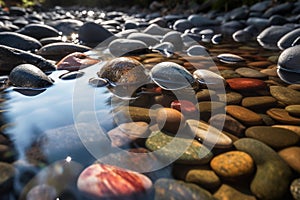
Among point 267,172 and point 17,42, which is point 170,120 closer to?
point 267,172

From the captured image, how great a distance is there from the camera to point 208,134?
137cm

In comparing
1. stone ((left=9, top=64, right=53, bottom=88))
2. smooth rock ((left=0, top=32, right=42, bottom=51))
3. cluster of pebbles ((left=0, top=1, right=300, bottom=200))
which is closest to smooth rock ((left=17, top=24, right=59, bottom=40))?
smooth rock ((left=0, top=32, right=42, bottom=51))

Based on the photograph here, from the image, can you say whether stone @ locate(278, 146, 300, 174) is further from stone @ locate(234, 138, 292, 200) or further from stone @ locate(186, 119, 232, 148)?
stone @ locate(186, 119, 232, 148)

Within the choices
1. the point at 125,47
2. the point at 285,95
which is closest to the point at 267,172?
the point at 285,95

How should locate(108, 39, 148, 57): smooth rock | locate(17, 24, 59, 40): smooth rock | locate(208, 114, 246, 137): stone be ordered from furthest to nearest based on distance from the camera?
1. locate(17, 24, 59, 40): smooth rock
2. locate(108, 39, 148, 57): smooth rock
3. locate(208, 114, 246, 137): stone

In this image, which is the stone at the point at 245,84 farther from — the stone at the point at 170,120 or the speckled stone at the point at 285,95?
the stone at the point at 170,120

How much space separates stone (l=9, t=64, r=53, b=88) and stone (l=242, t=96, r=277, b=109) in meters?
1.52

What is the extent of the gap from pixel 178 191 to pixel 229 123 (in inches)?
25.0

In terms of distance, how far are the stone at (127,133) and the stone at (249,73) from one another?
1.36 metres

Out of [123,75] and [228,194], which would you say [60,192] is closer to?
[228,194]

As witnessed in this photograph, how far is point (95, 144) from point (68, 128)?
9.4 inches

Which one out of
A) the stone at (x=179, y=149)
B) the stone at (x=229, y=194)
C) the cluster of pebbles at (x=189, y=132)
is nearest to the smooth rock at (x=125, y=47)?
the cluster of pebbles at (x=189, y=132)

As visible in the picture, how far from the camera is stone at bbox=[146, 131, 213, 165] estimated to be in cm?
118

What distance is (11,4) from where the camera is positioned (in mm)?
14977
